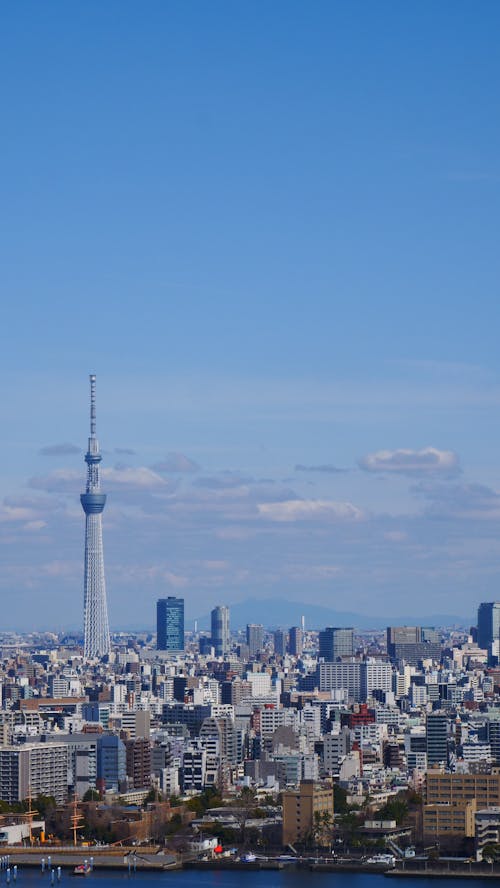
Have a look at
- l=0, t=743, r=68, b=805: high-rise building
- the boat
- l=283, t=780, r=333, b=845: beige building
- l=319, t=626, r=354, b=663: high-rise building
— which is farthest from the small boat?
l=319, t=626, r=354, b=663: high-rise building

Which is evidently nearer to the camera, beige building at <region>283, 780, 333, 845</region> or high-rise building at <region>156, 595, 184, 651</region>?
beige building at <region>283, 780, 333, 845</region>

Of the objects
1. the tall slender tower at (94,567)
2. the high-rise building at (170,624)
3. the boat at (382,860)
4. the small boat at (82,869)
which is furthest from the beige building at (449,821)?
the high-rise building at (170,624)

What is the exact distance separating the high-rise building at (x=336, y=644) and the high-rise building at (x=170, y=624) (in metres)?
7.11

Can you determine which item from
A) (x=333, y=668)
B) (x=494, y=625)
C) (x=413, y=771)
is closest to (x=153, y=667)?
(x=333, y=668)

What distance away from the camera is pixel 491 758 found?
936 inches

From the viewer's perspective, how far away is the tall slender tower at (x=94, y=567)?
45.8 m

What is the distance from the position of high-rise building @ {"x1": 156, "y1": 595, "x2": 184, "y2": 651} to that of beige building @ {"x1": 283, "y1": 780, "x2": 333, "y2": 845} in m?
38.3

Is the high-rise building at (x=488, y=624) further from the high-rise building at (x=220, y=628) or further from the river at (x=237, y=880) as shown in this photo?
the river at (x=237, y=880)

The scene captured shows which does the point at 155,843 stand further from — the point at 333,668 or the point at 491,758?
the point at 333,668

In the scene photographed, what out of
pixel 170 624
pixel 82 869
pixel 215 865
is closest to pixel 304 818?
pixel 215 865

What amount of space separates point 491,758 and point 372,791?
133 inches

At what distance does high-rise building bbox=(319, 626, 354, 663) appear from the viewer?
160 ft

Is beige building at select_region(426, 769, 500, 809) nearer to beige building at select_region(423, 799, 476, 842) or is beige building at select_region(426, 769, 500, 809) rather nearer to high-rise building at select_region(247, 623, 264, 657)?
beige building at select_region(423, 799, 476, 842)

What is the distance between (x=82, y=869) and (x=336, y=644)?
107 ft
